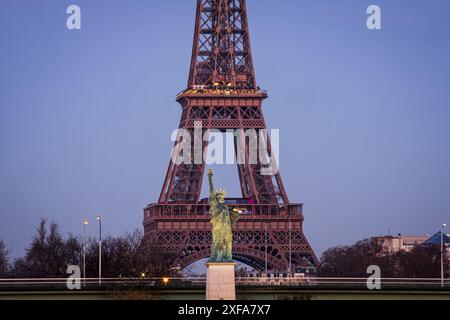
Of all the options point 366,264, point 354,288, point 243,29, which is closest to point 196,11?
point 243,29

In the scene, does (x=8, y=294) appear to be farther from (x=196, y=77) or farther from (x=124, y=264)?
(x=196, y=77)

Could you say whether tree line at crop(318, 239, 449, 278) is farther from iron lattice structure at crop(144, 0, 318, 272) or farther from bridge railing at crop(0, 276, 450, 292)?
bridge railing at crop(0, 276, 450, 292)

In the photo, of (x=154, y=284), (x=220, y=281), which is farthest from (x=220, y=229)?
(x=154, y=284)

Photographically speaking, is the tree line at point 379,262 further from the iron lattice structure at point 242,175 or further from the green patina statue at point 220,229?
the green patina statue at point 220,229

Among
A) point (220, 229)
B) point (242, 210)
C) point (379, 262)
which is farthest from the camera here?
point (379, 262)

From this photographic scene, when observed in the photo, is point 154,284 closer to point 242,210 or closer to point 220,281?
point 220,281

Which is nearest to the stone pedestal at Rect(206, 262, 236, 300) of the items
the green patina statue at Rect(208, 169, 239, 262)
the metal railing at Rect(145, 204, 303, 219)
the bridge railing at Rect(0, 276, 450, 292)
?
the green patina statue at Rect(208, 169, 239, 262)
